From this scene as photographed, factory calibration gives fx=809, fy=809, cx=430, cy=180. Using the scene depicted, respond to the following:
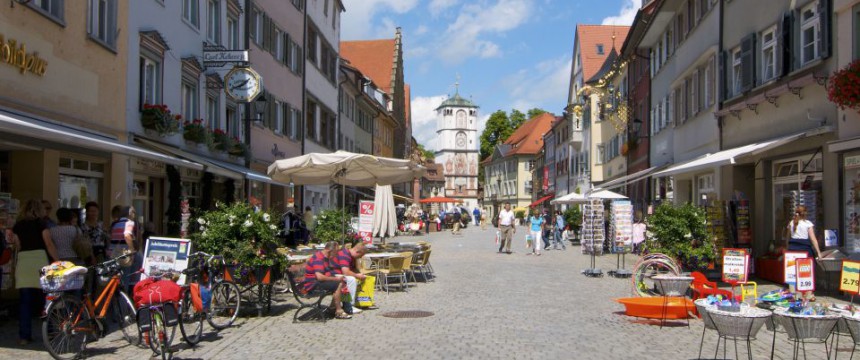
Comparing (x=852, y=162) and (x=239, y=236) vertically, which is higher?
(x=852, y=162)

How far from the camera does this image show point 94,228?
1118 cm

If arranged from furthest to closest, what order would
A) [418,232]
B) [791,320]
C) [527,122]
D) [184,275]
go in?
[527,122]
[418,232]
[184,275]
[791,320]

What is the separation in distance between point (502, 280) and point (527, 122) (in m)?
90.8

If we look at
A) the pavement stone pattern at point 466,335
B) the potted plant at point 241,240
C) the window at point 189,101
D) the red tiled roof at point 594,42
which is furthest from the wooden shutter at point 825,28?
the red tiled roof at point 594,42

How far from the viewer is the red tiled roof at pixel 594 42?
53625 millimetres

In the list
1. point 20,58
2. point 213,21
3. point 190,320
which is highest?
point 213,21

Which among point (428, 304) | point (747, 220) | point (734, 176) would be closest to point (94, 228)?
point (428, 304)

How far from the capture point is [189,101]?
776 inches

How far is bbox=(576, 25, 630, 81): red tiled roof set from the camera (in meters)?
53.6

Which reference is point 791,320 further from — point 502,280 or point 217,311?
point 502,280

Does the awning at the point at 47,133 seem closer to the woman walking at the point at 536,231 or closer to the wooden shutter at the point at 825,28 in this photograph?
the wooden shutter at the point at 825,28

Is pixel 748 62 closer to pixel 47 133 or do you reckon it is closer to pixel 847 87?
pixel 847 87

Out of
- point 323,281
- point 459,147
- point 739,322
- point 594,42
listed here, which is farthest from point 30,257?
point 459,147

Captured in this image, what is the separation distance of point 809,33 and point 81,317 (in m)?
13.3
